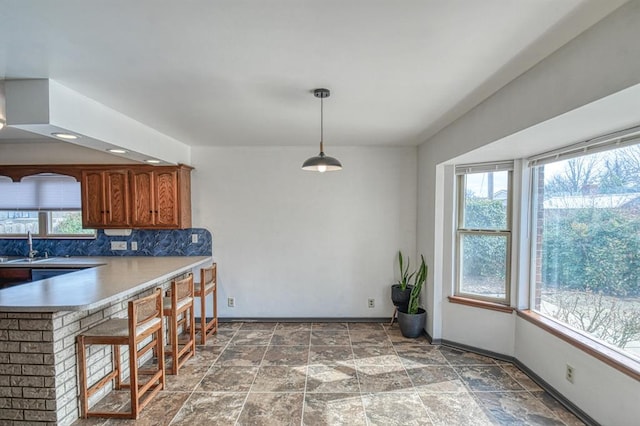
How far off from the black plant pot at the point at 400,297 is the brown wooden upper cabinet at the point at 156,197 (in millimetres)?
2938

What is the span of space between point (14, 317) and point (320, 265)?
3.05 metres

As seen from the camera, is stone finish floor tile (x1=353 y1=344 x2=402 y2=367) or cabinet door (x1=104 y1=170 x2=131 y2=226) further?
cabinet door (x1=104 y1=170 x2=131 y2=226)

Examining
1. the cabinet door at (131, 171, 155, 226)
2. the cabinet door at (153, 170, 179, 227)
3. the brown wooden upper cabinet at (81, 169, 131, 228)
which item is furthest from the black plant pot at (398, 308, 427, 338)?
the brown wooden upper cabinet at (81, 169, 131, 228)

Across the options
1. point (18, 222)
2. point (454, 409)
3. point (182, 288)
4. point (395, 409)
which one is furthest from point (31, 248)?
point (454, 409)

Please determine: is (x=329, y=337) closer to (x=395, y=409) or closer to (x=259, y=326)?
(x=259, y=326)

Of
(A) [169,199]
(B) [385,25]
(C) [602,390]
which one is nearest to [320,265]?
(A) [169,199]

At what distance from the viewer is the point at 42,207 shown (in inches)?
171

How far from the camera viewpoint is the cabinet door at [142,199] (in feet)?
13.3

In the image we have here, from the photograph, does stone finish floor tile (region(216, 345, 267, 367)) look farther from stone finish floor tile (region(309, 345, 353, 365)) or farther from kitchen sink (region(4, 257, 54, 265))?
kitchen sink (region(4, 257, 54, 265))

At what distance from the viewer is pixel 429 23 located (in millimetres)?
1474

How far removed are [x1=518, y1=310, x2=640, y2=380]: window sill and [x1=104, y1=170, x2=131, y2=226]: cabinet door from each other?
15.3 ft

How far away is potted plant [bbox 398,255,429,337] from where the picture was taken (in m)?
3.83

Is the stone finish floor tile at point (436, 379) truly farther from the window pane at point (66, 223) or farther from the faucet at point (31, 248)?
the faucet at point (31, 248)

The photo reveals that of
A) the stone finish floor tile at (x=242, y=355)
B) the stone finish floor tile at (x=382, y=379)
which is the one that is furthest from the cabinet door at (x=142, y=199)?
the stone finish floor tile at (x=382, y=379)
